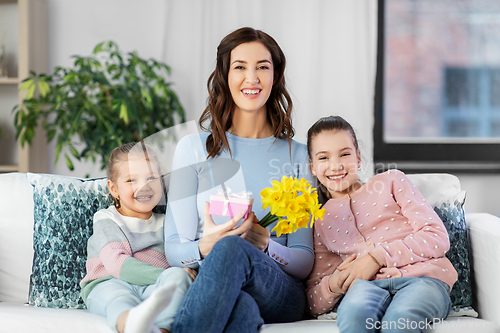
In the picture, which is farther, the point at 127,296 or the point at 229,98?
the point at 229,98

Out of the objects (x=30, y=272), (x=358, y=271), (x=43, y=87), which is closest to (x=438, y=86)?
(x=358, y=271)

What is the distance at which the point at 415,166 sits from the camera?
2604 mm

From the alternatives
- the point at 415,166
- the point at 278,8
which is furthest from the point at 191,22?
the point at 415,166

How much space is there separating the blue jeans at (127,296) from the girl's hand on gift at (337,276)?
0.40 m

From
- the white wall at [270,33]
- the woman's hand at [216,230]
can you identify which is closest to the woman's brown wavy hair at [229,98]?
the woman's hand at [216,230]

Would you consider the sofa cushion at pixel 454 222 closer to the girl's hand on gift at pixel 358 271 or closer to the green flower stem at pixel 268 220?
the girl's hand on gift at pixel 358 271

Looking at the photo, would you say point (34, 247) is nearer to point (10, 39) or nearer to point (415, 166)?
point (10, 39)

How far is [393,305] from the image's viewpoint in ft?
3.69

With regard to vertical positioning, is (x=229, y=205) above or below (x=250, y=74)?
below

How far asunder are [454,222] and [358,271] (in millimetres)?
426

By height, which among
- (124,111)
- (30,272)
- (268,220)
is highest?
(124,111)

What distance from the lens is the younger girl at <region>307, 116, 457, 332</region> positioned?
111 centimetres

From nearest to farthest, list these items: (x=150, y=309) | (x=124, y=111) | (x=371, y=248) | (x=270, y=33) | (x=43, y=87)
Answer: (x=150, y=309), (x=371, y=248), (x=124, y=111), (x=43, y=87), (x=270, y=33)

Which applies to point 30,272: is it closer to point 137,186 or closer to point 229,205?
point 137,186
